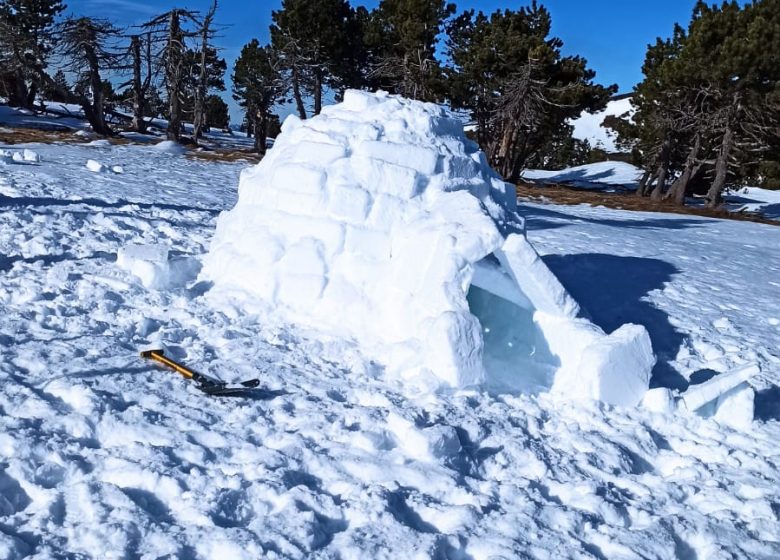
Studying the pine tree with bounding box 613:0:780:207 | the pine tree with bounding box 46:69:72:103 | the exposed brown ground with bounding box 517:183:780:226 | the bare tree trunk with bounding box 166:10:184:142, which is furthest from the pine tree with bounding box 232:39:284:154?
the pine tree with bounding box 613:0:780:207

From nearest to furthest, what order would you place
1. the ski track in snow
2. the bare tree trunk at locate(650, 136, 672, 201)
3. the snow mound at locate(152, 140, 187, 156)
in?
the ski track in snow → the snow mound at locate(152, 140, 187, 156) → the bare tree trunk at locate(650, 136, 672, 201)

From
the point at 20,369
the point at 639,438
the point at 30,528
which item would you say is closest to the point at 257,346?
the point at 20,369

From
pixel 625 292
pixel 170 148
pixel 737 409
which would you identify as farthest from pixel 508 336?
pixel 170 148

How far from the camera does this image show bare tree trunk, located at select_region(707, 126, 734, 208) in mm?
18828

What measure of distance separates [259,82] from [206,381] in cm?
2314

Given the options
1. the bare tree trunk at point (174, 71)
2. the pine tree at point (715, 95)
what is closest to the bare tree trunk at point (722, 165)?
the pine tree at point (715, 95)

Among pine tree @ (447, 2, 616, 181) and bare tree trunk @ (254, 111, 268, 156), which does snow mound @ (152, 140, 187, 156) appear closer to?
bare tree trunk @ (254, 111, 268, 156)

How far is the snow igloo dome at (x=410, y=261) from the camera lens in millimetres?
4055

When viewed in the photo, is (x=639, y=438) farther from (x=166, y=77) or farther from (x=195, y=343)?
(x=166, y=77)

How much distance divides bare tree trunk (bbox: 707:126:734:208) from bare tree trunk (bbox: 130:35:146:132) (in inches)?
758

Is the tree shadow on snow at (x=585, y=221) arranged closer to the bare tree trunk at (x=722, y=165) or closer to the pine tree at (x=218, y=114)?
the bare tree trunk at (x=722, y=165)

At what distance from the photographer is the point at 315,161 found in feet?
16.9

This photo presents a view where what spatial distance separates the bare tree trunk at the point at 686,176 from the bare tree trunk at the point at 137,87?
1872 cm

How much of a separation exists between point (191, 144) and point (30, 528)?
67.2 ft
